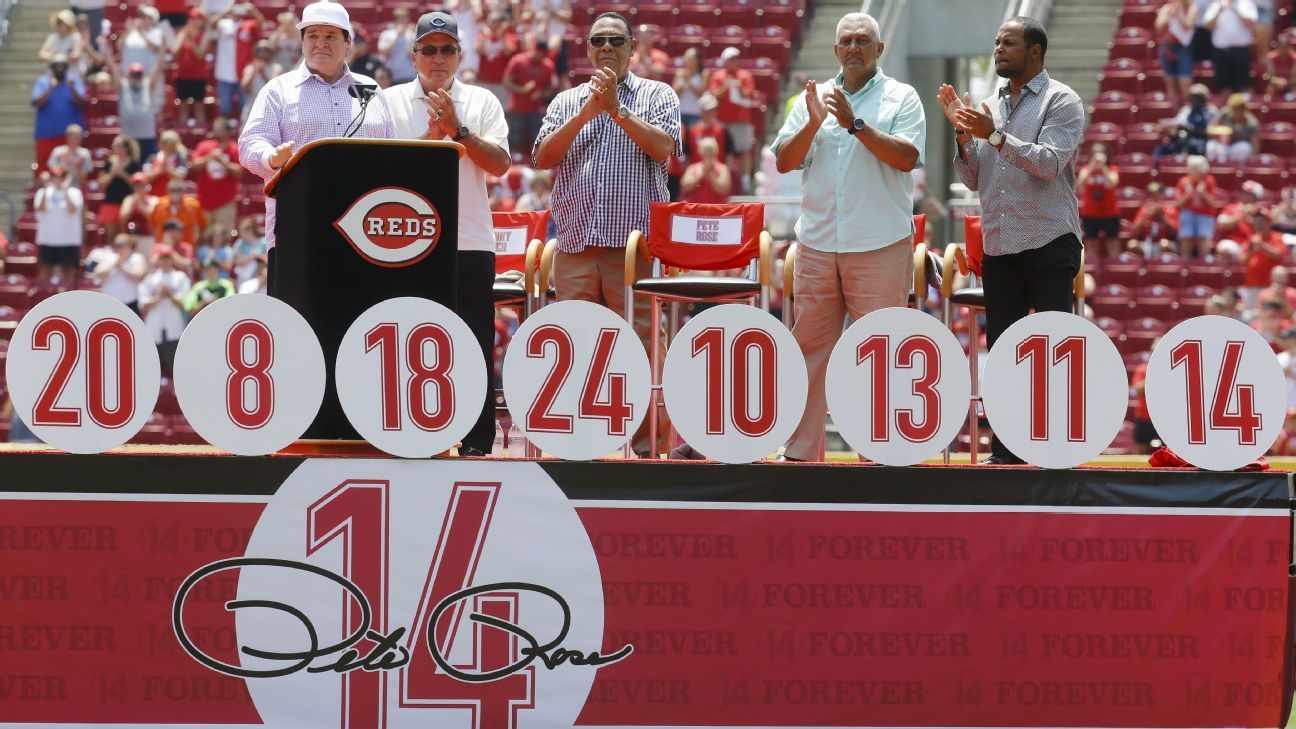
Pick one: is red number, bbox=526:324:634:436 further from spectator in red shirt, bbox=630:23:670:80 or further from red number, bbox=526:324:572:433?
spectator in red shirt, bbox=630:23:670:80

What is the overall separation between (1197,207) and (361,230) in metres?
10.4

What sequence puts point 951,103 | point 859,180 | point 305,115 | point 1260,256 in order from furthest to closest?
point 1260,256 → point 859,180 → point 951,103 → point 305,115

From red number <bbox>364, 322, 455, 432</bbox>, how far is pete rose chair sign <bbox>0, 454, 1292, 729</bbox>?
150 mm

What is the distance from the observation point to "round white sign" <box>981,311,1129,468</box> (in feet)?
19.9

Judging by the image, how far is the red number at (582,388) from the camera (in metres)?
6.01

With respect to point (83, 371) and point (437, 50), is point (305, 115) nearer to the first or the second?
point (437, 50)

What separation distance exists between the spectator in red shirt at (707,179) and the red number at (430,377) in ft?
30.8

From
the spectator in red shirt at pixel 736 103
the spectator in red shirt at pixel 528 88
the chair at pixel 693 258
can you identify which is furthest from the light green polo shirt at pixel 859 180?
the spectator in red shirt at pixel 528 88

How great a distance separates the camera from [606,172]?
792cm

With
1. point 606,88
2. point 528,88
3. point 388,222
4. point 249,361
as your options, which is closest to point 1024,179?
point 606,88

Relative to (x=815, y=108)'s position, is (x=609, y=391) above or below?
below

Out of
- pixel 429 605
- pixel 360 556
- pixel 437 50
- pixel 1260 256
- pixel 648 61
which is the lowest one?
pixel 429 605

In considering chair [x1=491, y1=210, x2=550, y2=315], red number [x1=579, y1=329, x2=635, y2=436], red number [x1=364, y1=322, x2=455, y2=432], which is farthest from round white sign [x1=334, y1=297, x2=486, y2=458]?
chair [x1=491, y1=210, x2=550, y2=315]

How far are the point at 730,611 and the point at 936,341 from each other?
106 centimetres
